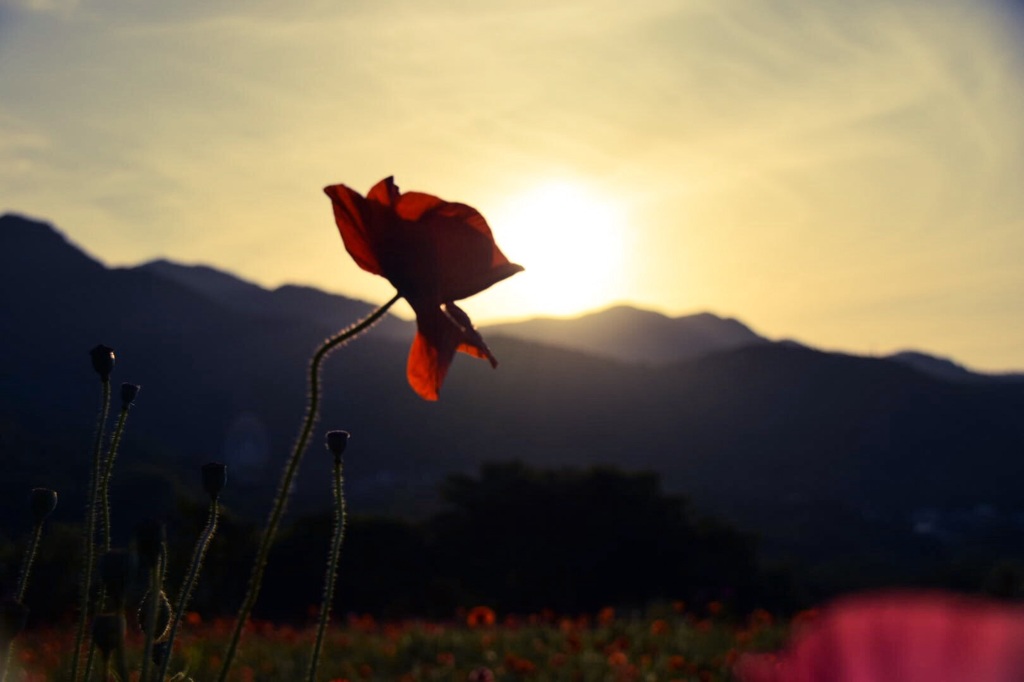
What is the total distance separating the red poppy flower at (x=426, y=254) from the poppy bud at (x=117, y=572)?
1.69 feet

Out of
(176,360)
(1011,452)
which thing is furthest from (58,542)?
(176,360)

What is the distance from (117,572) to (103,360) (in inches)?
17.3

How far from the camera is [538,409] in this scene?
216ft

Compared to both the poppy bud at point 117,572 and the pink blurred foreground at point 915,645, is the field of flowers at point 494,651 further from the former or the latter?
the pink blurred foreground at point 915,645

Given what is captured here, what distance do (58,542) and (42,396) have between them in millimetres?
60993

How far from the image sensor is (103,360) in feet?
3.58

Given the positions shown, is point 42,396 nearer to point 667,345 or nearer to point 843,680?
point 667,345

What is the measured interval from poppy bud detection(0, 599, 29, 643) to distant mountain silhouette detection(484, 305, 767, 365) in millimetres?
66230

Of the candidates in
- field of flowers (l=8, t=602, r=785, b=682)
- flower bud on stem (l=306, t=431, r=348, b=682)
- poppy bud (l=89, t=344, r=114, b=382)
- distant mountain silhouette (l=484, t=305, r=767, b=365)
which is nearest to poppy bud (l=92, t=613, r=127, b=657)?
flower bud on stem (l=306, t=431, r=348, b=682)

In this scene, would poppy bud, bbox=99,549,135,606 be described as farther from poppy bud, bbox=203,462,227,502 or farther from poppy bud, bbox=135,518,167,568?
poppy bud, bbox=203,462,227,502

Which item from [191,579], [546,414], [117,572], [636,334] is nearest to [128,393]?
[191,579]

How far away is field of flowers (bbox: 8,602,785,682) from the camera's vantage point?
207 inches

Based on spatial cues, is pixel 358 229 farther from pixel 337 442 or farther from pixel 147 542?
pixel 147 542

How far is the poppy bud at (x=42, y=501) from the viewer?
986 millimetres
